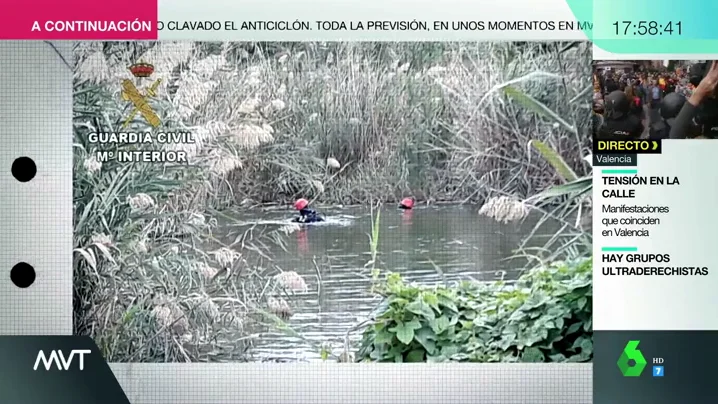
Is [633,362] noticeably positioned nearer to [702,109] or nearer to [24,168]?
[702,109]

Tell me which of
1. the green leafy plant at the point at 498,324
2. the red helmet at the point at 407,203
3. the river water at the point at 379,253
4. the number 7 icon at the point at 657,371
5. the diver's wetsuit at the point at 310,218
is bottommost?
the number 7 icon at the point at 657,371

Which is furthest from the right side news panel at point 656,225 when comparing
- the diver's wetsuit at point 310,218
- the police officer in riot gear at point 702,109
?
the diver's wetsuit at point 310,218

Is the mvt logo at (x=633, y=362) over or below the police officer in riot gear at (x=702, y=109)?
below

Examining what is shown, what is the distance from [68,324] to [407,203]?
1.56 metres

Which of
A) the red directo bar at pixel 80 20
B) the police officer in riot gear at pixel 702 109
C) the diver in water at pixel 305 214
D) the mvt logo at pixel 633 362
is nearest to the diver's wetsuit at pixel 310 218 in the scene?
the diver in water at pixel 305 214

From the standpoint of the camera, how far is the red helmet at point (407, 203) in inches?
183

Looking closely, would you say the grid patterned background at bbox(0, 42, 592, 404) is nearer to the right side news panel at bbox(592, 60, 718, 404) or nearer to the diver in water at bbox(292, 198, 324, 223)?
the right side news panel at bbox(592, 60, 718, 404)

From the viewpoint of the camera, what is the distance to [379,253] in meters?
4.65

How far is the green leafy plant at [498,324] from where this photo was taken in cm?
467

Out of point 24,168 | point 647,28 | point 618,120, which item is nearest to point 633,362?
point 618,120

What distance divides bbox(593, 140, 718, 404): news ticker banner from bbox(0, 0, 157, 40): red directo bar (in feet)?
6.75

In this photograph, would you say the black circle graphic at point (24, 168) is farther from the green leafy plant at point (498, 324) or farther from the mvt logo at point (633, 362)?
the mvt logo at point (633, 362)

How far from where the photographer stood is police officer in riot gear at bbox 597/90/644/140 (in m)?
4.64

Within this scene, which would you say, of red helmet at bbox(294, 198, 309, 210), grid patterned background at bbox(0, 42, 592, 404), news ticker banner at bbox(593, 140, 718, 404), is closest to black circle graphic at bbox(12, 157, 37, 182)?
grid patterned background at bbox(0, 42, 592, 404)
